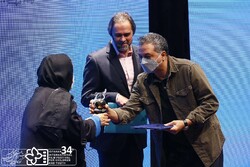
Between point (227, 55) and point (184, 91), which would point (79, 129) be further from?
point (227, 55)

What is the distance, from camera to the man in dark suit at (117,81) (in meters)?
3.34

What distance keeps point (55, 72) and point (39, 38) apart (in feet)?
5.06

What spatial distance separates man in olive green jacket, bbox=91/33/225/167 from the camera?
9.72 ft

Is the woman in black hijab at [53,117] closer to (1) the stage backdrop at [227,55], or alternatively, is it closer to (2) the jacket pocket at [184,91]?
(2) the jacket pocket at [184,91]

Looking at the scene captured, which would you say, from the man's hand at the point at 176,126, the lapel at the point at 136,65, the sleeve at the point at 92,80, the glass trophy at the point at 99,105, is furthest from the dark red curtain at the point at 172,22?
the man's hand at the point at 176,126

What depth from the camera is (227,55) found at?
429 cm

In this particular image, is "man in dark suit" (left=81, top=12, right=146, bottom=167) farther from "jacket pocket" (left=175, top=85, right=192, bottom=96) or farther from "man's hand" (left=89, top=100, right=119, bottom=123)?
"jacket pocket" (left=175, top=85, right=192, bottom=96)

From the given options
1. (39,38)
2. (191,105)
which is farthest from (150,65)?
(39,38)

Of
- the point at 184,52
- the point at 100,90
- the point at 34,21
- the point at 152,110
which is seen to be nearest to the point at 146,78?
the point at 152,110

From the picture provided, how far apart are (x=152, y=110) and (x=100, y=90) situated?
1.68ft

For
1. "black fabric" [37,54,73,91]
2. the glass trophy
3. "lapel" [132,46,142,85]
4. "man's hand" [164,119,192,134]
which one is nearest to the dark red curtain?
"lapel" [132,46,142,85]

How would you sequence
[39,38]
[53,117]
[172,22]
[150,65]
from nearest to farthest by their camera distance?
[53,117] → [150,65] → [39,38] → [172,22]

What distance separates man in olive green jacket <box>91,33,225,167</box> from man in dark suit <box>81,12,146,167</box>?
265mm

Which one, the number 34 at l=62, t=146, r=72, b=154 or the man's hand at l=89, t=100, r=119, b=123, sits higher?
the man's hand at l=89, t=100, r=119, b=123
